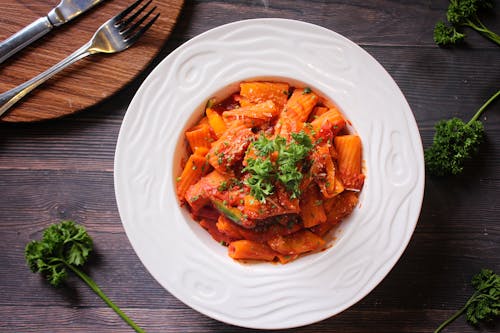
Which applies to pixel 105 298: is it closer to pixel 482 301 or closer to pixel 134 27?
pixel 134 27

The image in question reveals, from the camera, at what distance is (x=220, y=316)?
2.25 meters

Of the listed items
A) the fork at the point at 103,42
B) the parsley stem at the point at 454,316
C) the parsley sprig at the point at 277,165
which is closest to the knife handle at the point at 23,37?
the fork at the point at 103,42

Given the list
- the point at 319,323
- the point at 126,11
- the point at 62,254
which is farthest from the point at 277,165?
the point at 62,254

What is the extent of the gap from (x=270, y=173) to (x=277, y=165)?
0.04 meters

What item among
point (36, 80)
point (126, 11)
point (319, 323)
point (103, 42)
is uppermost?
point (126, 11)

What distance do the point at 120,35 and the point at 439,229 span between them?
1.91 m

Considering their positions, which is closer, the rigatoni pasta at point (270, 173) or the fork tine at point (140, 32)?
the rigatoni pasta at point (270, 173)

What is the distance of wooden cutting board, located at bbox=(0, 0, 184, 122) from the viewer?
2.62 metres

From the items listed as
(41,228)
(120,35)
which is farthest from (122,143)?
(41,228)

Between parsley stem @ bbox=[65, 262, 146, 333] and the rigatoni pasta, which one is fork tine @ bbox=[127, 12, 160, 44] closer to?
the rigatoni pasta

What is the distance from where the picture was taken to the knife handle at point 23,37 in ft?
8.44

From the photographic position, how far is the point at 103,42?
8.49 ft

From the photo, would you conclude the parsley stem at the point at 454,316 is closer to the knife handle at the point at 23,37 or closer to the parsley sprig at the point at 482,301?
the parsley sprig at the point at 482,301

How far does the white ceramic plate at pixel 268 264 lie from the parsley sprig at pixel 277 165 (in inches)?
14.3
